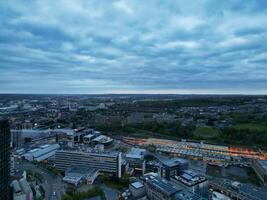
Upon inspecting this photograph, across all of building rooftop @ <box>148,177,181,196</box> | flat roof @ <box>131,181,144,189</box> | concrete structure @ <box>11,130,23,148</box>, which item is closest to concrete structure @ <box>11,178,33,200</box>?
flat roof @ <box>131,181,144,189</box>

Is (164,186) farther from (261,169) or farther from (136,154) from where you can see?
(261,169)

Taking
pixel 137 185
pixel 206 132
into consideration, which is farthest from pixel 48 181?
pixel 206 132

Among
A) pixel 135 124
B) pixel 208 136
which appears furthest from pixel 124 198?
pixel 135 124

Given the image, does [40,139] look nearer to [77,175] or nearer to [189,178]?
[77,175]

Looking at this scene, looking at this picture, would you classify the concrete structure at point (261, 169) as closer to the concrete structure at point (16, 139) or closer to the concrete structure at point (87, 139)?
the concrete structure at point (87, 139)

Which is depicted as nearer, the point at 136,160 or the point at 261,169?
the point at 261,169

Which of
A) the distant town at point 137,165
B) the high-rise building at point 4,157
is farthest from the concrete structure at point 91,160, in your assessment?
the high-rise building at point 4,157
